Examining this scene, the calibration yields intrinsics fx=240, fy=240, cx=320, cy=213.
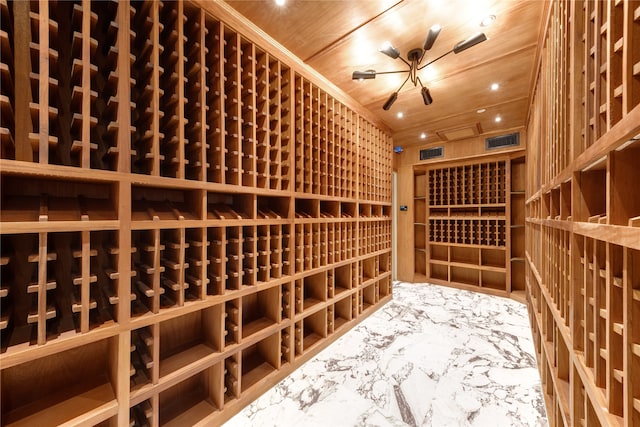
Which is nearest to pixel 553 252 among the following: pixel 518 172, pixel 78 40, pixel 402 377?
pixel 402 377

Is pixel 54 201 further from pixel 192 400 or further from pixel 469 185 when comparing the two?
pixel 469 185

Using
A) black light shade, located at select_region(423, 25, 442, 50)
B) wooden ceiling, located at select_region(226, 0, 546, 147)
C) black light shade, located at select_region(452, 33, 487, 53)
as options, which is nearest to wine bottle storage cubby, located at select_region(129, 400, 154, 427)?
wooden ceiling, located at select_region(226, 0, 546, 147)

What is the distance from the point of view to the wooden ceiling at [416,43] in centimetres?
156

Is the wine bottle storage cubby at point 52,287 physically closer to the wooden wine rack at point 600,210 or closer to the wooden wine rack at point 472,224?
the wooden wine rack at point 600,210

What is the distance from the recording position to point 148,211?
1.28m

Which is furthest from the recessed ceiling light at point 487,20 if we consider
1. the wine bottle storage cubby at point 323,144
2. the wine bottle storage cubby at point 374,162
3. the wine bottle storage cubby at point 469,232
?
the wine bottle storage cubby at point 469,232

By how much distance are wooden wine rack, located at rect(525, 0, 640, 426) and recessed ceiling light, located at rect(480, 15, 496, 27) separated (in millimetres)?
533

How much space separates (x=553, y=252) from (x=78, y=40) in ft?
8.45

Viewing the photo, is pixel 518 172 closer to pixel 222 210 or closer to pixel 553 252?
pixel 553 252

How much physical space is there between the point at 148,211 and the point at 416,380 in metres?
2.13

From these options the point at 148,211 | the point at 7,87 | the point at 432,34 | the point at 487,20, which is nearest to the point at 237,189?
the point at 148,211

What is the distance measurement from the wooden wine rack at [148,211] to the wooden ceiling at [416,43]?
0.72ft

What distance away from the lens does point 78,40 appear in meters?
1.04

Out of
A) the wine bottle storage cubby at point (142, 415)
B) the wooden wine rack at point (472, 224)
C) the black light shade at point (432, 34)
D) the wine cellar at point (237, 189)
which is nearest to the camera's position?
the wine cellar at point (237, 189)
